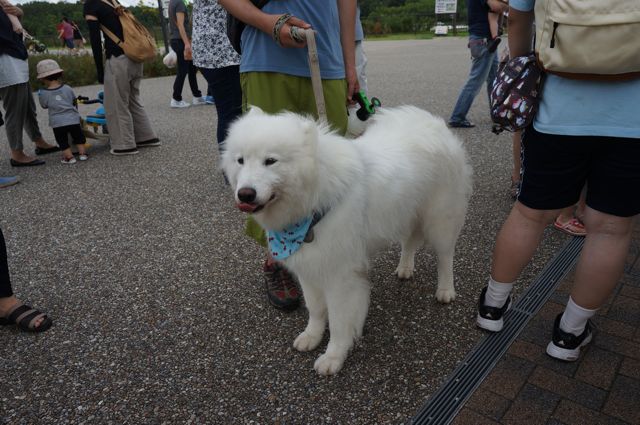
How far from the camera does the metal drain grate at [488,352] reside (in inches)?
76.5

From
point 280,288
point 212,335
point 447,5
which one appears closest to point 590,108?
point 280,288

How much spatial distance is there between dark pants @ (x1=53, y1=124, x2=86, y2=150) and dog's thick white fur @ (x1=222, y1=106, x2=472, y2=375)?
187 inches

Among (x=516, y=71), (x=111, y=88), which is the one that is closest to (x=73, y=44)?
(x=111, y=88)

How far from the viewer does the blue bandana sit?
6.48ft

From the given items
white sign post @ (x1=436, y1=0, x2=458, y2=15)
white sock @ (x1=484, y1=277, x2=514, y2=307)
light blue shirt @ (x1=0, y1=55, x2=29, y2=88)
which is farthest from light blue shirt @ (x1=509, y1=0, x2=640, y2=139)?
white sign post @ (x1=436, y1=0, x2=458, y2=15)

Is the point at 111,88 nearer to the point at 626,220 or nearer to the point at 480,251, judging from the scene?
the point at 480,251

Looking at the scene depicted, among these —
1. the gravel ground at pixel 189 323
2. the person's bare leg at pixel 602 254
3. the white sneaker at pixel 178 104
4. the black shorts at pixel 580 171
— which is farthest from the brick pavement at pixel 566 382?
the white sneaker at pixel 178 104

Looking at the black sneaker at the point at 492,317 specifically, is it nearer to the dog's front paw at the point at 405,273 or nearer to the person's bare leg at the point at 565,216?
the dog's front paw at the point at 405,273

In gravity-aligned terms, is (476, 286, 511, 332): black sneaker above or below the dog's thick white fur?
below

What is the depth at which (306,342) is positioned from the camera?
2371mm

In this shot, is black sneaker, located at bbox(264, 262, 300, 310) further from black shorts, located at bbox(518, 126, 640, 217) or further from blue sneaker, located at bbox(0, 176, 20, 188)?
blue sneaker, located at bbox(0, 176, 20, 188)

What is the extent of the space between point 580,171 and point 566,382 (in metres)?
0.97

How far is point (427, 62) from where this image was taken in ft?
47.1

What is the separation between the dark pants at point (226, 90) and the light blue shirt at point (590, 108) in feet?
8.39
